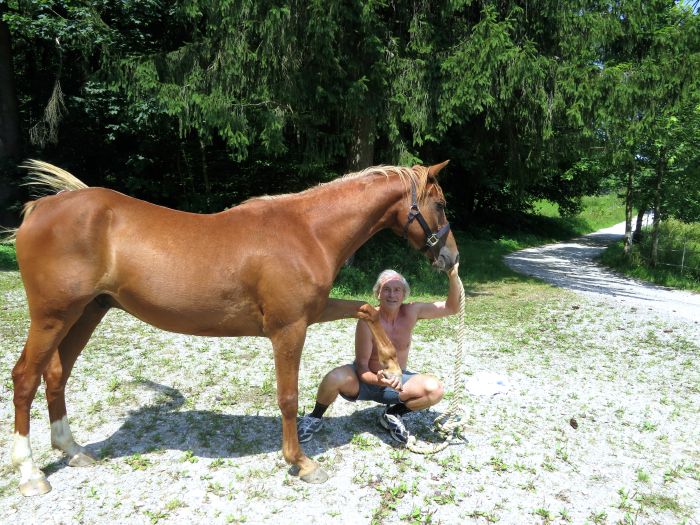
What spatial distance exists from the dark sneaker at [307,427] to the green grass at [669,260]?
43.2 ft

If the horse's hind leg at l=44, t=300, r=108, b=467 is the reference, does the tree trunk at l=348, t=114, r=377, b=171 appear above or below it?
above

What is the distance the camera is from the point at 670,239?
15.3 metres

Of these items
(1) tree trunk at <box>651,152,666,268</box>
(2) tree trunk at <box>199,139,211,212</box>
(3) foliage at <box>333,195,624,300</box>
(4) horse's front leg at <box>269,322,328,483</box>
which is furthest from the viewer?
(2) tree trunk at <box>199,139,211,212</box>

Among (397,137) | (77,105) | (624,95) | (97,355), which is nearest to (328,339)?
(97,355)

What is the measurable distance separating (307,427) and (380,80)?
24.7 ft

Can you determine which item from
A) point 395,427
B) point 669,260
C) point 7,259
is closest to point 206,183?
point 7,259

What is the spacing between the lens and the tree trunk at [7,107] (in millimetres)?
13688

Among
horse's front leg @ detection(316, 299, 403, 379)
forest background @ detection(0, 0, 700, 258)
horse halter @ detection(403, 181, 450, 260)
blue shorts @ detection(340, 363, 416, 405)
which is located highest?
forest background @ detection(0, 0, 700, 258)

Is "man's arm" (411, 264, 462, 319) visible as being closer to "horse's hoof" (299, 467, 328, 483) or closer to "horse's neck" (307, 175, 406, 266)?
"horse's neck" (307, 175, 406, 266)

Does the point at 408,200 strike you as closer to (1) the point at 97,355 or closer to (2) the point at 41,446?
(2) the point at 41,446

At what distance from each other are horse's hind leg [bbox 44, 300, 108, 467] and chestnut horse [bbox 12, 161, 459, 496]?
0.01 meters

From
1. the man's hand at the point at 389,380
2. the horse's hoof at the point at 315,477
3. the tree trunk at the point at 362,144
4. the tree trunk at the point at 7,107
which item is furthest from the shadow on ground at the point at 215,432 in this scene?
the tree trunk at the point at 7,107

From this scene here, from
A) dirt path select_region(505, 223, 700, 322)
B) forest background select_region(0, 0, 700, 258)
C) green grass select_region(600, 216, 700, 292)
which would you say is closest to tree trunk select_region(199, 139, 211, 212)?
forest background select_region(0, 0, 700, 258)

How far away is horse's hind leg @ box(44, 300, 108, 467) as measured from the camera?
3.49m
